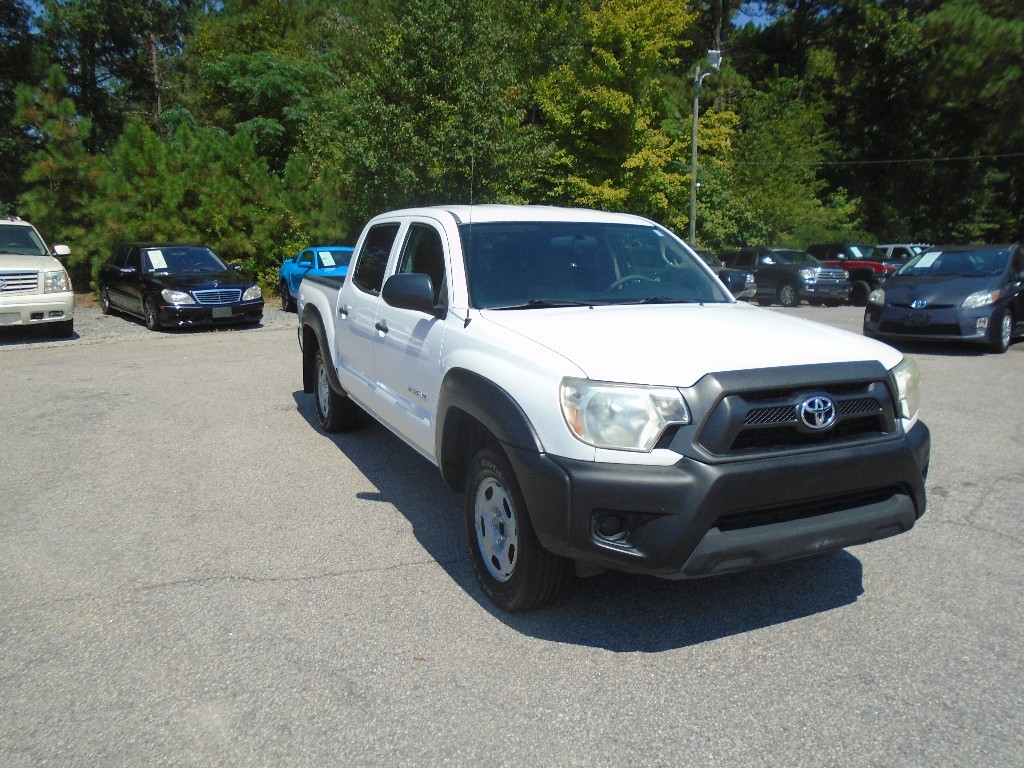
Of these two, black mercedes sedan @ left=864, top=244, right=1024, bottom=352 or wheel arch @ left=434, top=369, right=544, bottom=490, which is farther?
black mercedes sedan @ left=864, top=244, right=1024, bottom=352

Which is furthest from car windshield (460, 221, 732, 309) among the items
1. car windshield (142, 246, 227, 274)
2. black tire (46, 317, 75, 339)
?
car windshield (142, 246, 227, 274)

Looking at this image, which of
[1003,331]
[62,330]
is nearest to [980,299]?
[1003,331]

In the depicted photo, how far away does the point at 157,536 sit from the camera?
498cm

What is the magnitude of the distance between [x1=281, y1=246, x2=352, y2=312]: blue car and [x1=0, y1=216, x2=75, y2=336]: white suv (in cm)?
429

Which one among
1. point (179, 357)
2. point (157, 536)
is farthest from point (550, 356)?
point (179, 357)

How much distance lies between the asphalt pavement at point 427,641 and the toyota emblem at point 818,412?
949mm

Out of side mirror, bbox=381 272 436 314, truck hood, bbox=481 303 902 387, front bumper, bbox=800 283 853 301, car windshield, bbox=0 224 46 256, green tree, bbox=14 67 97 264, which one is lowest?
front bumper, bbox=800 283 853 301

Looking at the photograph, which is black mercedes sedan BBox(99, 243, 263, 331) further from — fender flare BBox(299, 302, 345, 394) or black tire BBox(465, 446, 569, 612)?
black tire BBox(465, 446, 569, 612)

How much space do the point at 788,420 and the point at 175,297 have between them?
1372cm

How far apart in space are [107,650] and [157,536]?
1.43m

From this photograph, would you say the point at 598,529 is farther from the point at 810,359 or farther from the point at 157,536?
the point at 157,536

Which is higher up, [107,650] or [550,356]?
[550,356]

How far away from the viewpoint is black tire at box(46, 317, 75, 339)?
14652mm

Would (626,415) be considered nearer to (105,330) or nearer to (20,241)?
(20,241)
